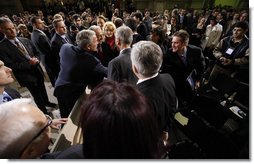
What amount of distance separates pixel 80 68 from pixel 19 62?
4.29 ft

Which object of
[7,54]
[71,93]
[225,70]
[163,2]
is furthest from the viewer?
[163,2]

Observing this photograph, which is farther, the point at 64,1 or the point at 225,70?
the point at 64,1

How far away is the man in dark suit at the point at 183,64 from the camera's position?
244cm

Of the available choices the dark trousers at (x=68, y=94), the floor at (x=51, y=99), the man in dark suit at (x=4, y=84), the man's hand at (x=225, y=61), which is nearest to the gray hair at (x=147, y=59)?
the dark trousers at (x=68, y=94)

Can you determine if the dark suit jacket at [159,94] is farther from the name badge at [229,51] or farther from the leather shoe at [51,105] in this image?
the leather shoe at [51,105]

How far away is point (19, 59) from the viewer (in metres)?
2.62

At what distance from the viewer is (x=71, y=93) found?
2285 millimetres

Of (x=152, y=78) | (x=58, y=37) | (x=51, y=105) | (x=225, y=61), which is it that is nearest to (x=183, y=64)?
(x=152, y=78)

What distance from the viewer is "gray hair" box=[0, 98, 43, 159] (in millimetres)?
848

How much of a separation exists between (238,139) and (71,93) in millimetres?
2207

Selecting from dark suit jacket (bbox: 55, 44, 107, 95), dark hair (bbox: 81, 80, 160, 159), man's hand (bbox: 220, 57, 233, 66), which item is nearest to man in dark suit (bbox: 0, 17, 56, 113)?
dark suit jacket (bbox: 55, 44, 107, 95)

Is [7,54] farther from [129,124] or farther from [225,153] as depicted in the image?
[225,153]

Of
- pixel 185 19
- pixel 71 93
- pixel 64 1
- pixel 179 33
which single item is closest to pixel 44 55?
pixel 71 93

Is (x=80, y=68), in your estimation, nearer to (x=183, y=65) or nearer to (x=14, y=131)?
(x=14, y=131)
